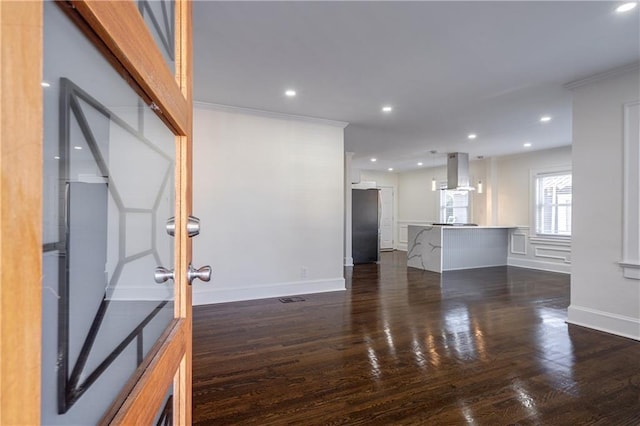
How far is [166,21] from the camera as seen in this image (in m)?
0.85

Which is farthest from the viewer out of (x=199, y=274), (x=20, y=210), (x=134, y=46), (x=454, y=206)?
(x=454, y=206)

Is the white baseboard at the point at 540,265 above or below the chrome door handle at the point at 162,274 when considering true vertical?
below

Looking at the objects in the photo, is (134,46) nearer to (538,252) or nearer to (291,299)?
(291,299)

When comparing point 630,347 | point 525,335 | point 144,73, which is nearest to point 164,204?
point 144,73

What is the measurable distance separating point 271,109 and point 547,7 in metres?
3.06

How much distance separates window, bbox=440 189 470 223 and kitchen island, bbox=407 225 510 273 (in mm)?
1410

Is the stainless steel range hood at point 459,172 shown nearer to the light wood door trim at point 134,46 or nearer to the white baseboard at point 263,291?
the white baseboard at point 263,291

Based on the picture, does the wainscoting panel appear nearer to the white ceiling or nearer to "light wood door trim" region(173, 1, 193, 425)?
the white ceiling

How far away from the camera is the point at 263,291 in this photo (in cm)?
454

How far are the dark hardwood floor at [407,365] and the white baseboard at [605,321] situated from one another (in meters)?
0.11

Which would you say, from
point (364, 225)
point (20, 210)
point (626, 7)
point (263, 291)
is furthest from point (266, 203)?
point (20, 210)

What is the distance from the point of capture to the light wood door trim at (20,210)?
0.29 m

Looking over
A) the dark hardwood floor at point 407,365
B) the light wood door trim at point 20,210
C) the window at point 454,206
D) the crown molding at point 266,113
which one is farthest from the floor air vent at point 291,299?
the window at point 454,206

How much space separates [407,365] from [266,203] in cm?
278
